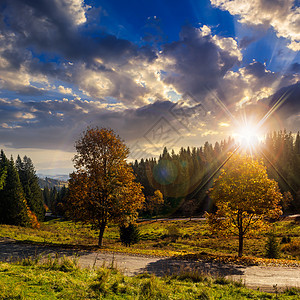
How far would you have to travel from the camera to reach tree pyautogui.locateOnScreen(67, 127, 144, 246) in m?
20.8

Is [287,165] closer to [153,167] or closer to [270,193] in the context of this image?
[153,167]

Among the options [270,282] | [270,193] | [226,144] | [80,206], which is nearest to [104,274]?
[270,282]

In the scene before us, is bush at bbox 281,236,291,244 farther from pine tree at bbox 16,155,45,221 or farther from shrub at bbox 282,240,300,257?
pine tree at bbox 16,155,45,221

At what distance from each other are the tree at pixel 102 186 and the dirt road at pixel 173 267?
437 cm

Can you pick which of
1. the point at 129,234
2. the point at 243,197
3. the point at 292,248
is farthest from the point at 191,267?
the point at 292,248

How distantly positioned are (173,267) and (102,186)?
33.5 feet

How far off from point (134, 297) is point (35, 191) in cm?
8435

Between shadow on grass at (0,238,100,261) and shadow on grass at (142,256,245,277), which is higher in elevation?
shadow on grass at (142,256,245,277)

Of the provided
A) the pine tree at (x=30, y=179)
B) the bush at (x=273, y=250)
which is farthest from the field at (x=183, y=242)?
the pine tree at (x=30, y=179)

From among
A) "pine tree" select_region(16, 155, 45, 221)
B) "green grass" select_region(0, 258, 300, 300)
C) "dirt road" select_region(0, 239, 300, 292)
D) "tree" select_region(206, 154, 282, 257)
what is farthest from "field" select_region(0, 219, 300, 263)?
"pine tree" select_region(16, 155, 45, 221)

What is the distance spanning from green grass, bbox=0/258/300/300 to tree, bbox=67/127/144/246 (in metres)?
10.3

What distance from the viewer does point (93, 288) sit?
25.9ft

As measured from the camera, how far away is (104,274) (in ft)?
31.4

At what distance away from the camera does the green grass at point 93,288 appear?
22.8 feet
